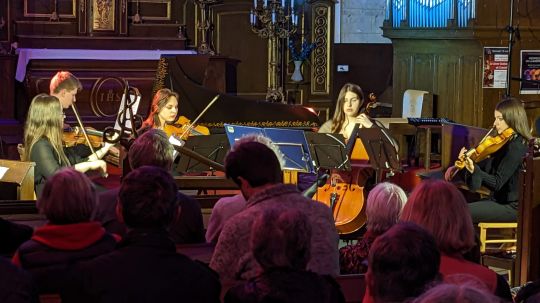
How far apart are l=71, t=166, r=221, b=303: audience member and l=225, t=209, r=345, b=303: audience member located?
17 centimetres

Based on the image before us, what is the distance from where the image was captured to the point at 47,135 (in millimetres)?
6824

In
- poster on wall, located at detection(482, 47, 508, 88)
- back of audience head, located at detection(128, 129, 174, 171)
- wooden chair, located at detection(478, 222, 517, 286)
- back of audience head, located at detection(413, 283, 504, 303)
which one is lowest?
wooden chair, located at detection(478, 222, 517, 286)

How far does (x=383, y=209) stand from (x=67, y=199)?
1.54 metres

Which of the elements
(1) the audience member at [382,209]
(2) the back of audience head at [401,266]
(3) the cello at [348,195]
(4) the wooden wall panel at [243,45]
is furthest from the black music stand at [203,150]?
(4) the wooden wall panel at [243,45]

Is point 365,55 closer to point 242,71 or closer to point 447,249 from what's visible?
point 242,71

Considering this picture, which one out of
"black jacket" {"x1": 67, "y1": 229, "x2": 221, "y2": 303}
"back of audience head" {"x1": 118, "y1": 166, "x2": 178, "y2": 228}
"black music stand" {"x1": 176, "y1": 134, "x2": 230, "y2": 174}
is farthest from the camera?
"black music stand" {"x1": 176, "y1": 134, "x2": 230, "y2": 174}

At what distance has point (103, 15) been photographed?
13.9m

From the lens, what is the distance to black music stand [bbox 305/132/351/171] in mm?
7562

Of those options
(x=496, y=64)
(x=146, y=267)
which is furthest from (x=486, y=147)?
(x=496, y=64)

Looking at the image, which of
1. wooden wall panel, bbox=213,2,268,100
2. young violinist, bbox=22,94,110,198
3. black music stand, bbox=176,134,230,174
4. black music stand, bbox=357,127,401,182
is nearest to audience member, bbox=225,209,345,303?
young violinist, bbox=22,94,110,198

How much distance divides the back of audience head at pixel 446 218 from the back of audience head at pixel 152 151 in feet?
4.76

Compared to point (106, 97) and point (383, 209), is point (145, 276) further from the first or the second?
point (106, 97)

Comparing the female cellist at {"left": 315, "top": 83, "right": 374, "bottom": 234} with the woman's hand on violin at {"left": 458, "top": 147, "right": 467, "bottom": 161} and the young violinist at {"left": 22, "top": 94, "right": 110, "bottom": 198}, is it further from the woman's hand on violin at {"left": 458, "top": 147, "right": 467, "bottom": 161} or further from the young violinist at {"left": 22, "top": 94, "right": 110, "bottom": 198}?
the young violinist at {"left": 22, "top": 94, "right": 110, "bottom": 198}

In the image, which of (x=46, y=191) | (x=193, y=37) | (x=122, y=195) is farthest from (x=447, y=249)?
(x=193, y=37)
